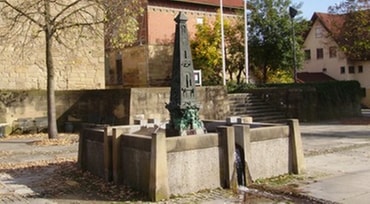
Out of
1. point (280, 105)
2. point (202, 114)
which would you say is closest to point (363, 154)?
point (202, 114)

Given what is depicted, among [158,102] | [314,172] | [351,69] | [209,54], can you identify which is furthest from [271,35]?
[314,172]

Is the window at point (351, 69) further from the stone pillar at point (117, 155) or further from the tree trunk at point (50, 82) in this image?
the stone pillar at point (117, 155)

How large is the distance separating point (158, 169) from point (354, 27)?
66.0 ft

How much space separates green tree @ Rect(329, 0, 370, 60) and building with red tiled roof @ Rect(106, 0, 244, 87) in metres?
15.1

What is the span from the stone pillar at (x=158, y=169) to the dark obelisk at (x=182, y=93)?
1.84m

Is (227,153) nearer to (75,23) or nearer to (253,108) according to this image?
(75,23)

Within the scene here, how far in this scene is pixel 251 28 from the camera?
36719 millimetres

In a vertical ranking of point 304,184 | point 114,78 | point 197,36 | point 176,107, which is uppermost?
point 197,36

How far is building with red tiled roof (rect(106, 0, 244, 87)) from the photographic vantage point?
36.9 m

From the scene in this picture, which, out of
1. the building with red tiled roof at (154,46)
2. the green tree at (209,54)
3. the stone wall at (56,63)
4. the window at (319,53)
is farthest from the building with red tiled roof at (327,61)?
the stone wall at (56,63)

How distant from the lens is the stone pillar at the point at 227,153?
812 cm

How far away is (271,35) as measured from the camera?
35781 millimetres

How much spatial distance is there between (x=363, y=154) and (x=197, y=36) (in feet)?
86.3

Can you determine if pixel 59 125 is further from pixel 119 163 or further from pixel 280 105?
pixel 119 163
